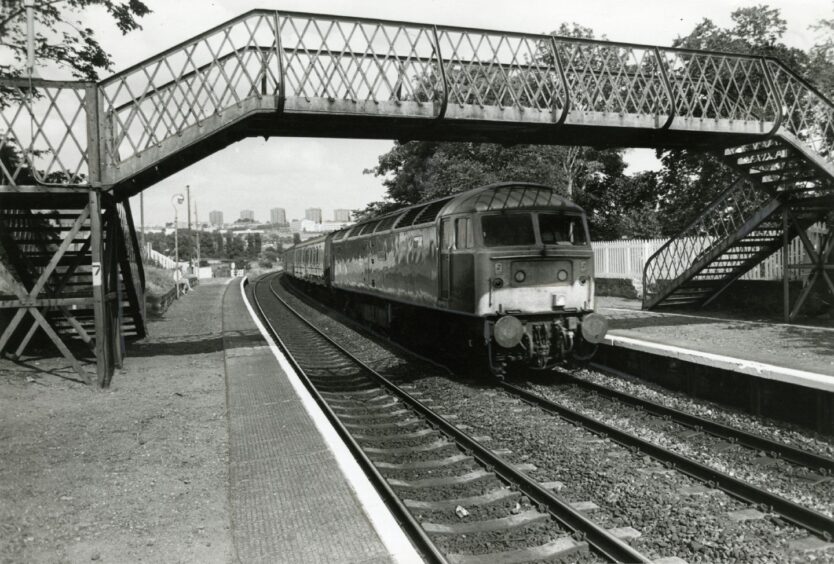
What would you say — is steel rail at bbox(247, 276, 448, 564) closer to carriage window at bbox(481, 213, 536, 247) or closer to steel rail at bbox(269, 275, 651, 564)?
steel rail at bbox(269, 275, 651, 564)

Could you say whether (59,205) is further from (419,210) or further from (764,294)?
(764,294)

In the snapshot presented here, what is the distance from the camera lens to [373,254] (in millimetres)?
16297

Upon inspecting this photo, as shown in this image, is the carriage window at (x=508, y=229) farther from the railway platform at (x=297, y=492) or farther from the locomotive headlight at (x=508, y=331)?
the railway platform at (x=297, y=492)

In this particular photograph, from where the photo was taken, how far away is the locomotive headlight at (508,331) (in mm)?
9547

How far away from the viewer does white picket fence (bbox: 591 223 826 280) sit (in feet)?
55.0

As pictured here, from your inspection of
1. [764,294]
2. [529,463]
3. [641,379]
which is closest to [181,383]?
[529,463]

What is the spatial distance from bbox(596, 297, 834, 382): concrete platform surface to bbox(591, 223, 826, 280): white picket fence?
8.49 ft

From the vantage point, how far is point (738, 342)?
465 inches

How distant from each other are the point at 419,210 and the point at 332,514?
877 centimetres

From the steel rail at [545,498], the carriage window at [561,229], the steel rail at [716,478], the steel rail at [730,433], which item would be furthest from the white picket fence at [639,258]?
the steel rail at [545,498]

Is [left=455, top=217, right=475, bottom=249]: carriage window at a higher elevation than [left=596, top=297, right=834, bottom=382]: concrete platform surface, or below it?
higher

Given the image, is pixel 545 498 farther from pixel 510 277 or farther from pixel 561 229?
pixel 561 229

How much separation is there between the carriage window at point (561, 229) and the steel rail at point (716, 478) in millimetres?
3040

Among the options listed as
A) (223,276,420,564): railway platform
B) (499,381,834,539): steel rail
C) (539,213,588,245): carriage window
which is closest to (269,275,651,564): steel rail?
(223,276,420,564): railway platform
